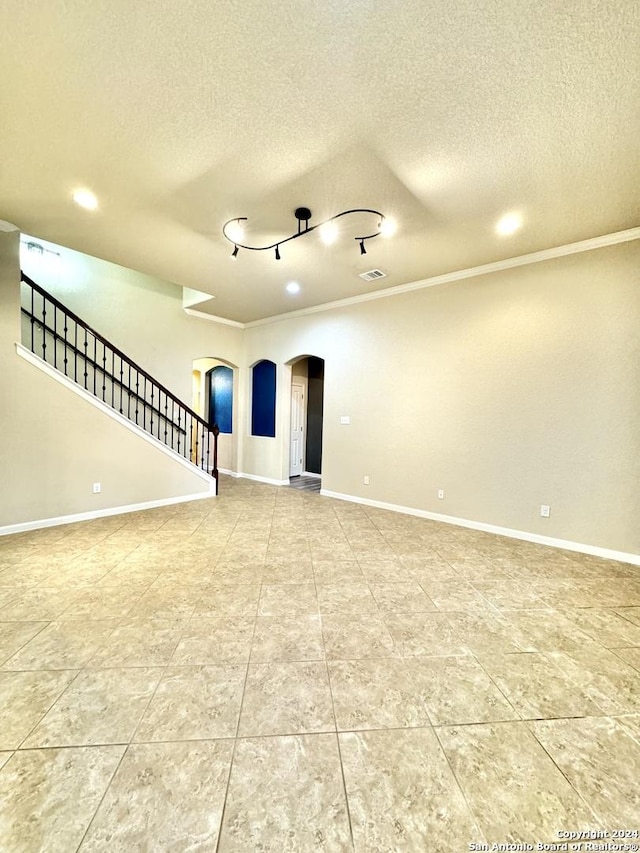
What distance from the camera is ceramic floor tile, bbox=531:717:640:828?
3.99 ft

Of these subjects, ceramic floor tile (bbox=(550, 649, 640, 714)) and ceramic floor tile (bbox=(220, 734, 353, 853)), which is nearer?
ceramic floor tile (bbox=(220, 734, 353, 853))

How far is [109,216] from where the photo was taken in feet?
10.7

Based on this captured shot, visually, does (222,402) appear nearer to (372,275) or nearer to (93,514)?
(93,514)

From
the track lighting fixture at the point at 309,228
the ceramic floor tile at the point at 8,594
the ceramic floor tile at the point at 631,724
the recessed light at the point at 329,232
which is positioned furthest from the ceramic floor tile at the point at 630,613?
the ceramic floor tile at the point at 8,594

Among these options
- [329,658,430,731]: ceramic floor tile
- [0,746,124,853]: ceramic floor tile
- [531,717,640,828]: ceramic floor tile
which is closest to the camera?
[0,746,124,853]: ceramic floor tile

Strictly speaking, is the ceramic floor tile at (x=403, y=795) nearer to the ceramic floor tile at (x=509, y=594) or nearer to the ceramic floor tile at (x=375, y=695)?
the ceramic floor tile at (x=375, y=695)

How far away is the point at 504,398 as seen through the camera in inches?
159

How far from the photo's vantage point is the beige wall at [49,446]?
3.72 meters

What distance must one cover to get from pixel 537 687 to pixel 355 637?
100 cm

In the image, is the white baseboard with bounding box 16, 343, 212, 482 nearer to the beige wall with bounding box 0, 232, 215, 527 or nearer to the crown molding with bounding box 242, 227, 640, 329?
the beige wall with bounding box 0, 232, 215, 527

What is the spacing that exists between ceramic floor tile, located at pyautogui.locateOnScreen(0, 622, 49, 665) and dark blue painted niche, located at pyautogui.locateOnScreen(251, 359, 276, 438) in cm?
481

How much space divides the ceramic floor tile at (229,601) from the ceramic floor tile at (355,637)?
1.87 ft

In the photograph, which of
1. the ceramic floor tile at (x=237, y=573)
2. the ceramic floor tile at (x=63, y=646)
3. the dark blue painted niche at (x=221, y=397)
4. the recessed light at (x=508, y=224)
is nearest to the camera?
the ceramic floor tile at (x=63, y=646)

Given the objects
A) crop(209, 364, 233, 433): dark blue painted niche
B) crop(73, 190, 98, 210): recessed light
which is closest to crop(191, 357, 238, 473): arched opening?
crop(209, 364, 233, 433): dark blue painted niche
